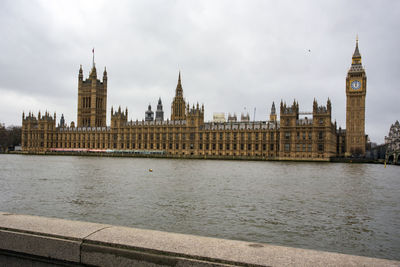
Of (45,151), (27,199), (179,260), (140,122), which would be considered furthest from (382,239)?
(45,151)

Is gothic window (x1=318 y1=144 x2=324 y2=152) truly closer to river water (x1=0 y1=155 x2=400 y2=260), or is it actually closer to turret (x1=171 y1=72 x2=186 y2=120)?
turret (x1=171 y1=72 x2=186 y2=120)

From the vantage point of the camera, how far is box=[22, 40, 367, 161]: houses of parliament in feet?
327

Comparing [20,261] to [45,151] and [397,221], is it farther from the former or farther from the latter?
[45,151]

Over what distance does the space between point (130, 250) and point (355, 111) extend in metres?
116

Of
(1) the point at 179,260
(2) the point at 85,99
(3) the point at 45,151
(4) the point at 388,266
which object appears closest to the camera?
(4) the point at 388,266

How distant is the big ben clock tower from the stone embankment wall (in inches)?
4421

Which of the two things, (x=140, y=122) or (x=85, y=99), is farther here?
(x=85, y=99)

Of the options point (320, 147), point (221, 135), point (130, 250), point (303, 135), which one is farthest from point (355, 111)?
point (130, 250)

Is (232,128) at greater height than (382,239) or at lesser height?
greater

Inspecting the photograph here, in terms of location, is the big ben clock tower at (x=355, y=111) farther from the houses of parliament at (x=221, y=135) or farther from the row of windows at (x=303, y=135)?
the row of windows at (x=303, y=135)

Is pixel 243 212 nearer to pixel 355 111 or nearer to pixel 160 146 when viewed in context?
pixel 355 111

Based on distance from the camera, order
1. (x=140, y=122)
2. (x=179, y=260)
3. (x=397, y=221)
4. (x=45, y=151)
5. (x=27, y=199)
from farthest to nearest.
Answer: (x=45, y=151), (x=140, y=122), (x=27, y=199), (x=397, y=221), (x=179, y=260)

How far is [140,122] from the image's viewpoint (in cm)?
12769

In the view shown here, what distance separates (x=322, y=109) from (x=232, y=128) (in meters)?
27.8
